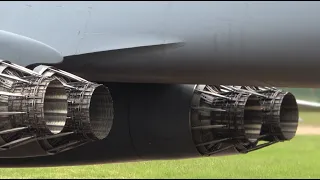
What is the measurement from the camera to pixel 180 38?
3316mm

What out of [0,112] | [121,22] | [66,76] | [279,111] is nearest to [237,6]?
[121,22]

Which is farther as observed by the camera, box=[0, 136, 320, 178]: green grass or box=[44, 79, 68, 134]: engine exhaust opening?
box=[0, 136, 320, 178]: green grass

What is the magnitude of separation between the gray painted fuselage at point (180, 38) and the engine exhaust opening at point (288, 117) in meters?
1.18

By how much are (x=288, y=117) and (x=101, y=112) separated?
5.97ft

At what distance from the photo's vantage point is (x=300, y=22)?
3127mm

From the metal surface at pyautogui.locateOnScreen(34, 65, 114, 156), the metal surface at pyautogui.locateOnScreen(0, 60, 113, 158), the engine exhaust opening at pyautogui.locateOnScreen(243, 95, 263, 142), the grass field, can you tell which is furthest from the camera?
the grass field

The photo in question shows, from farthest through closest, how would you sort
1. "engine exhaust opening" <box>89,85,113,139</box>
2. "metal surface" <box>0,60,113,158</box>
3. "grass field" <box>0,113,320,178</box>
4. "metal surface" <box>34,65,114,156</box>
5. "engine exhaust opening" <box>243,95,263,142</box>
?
"grass field" <box>0,113,320,178</box> → "engine exhaust opening" <box>243,95,263,142</box> → "engine exhaust opening" <box>89,85,113,139</box> → "metal surface" <box>34,65,114,156</box> → "metal surface" <box>0,60,113,158</box>

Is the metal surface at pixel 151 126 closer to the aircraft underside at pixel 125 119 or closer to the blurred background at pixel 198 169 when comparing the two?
the aircraft underside at pixel 125 119

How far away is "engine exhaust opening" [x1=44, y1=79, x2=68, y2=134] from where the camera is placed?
3.25 m

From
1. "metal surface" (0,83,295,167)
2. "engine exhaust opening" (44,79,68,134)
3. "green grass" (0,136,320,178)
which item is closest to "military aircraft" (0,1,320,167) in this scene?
"engine exhaust opening" (44,79,68,134)

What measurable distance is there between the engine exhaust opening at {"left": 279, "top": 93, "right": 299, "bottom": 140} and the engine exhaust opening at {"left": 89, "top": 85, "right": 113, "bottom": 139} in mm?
1724

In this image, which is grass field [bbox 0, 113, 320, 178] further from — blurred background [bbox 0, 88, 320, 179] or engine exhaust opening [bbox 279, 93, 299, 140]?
engine exhaust opening [bbox 279, 93, 299, 140]

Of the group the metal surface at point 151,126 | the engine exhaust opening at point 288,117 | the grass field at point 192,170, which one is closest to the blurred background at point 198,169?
the grass field at point 192,170

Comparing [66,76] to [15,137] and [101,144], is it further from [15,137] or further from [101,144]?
[101,144]
